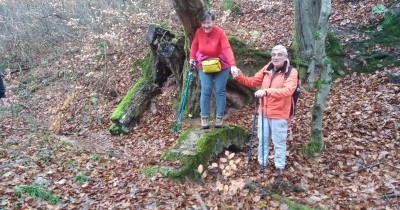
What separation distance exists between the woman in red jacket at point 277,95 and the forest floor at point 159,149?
0.60 meters

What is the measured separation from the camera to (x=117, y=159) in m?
7.11

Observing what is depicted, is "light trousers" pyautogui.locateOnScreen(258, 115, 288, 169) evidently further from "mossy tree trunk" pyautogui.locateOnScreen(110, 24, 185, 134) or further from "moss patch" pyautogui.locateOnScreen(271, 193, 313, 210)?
"mossy tree trunk" pyautogui.locateOnScreen(110, 24, 185, 134)

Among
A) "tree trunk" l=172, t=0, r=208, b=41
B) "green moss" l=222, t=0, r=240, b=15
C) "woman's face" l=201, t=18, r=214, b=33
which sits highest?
"green moss" l=222, t=0, r=240, b=15

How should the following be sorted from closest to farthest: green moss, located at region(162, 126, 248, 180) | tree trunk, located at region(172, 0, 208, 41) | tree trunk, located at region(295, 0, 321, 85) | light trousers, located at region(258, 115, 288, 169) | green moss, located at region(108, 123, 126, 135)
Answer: light trousers, located at region(258, 115, 288, 169)
green moss, located at region(162, 126, 248, 180)
tree trunk, located at region(172, 0, 208, 41)
green moss, located at region(108, 123, 126, 135)
tree trunk, located at region(295, 0, 321, 85)

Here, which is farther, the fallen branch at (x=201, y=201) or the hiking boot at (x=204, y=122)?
the hiking boot at (x=204, y=122)

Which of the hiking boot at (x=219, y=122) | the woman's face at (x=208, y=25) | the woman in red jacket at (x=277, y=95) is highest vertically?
the woman's face at (x=208, y=25)

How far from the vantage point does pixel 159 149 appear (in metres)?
7.50

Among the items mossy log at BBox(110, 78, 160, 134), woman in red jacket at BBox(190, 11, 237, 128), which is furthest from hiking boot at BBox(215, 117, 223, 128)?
mossy log at BBox(110, 78, 160, 134)

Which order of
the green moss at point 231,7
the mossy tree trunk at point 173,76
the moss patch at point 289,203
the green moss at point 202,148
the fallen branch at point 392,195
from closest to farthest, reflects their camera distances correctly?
the moss patch at point 289,203 → the fallen branch at point 392,195 → the green moss at point 202,148 → the mossy tree trunk at point 173,76 → the green moss at point 231,7

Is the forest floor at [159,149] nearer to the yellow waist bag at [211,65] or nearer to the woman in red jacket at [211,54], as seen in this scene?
the woman in red jacket at [211,54]

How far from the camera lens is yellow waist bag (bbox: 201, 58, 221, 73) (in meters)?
6.30

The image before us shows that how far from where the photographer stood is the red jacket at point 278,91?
527cm

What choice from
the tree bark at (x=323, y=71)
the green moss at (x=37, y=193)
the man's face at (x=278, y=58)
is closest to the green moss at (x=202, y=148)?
the tree bark at (x=323, y=71)

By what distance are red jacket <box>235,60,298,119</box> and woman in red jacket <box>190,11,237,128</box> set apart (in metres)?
0.74
